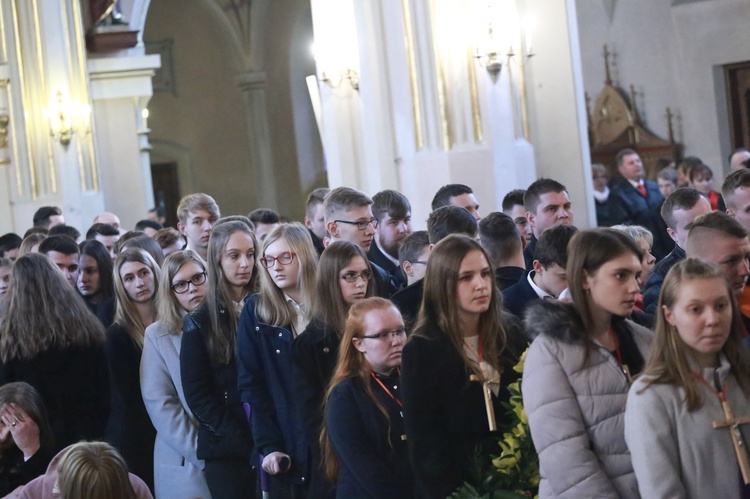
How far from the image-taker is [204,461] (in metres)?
Answer: 5.37

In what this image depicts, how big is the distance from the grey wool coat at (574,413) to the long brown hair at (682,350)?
0.64 ft

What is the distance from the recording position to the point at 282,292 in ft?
16.6

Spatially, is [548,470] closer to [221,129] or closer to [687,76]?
[687,76]

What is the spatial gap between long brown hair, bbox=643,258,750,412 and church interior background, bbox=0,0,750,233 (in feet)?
18.3

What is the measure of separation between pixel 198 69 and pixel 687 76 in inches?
306

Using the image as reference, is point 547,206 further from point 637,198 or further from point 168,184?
point 168,184

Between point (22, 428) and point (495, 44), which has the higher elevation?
point (495, 44)

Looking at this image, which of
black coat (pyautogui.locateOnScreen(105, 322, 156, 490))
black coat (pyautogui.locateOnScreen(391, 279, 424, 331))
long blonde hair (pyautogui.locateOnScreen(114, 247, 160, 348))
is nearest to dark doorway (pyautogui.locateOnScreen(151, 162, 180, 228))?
long blonde hair (pyautogui.locateOnScreen(114, 247, 160, 348))

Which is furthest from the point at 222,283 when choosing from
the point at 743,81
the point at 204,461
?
the point at 743,81

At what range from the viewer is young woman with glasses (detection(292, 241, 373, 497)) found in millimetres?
4730

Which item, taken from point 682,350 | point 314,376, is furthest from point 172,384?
point 682,350

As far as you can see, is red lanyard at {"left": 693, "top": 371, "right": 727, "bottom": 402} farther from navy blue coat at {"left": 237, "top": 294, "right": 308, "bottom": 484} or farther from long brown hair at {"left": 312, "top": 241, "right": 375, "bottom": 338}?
navy blue coat at {"left": 237, "top": 294, "right": 308, "bottom": 484}

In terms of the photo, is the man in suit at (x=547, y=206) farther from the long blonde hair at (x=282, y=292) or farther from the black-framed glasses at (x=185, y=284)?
the black-framed glasses at (x=185, y=284)

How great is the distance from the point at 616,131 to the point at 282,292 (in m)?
11.6
